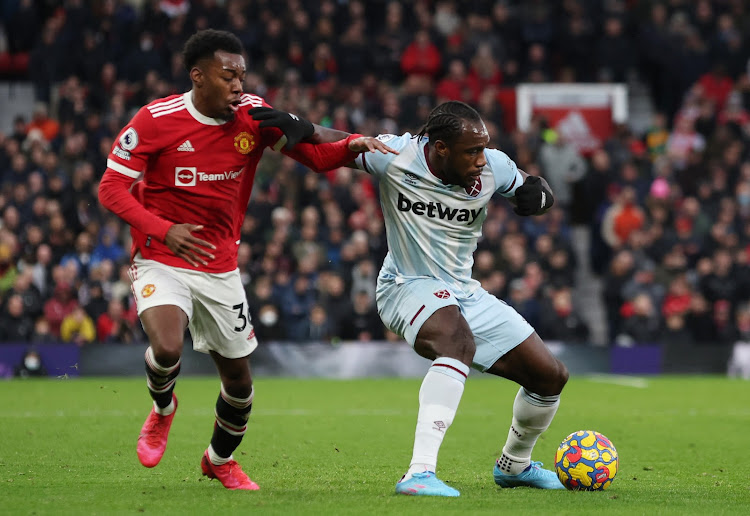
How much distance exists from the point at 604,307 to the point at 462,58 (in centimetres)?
552

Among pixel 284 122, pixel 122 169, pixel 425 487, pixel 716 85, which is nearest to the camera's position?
pixel 425 487

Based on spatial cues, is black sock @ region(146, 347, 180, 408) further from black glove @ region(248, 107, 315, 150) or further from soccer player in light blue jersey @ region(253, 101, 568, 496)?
black glove @ region(248, 107, 315, 150)

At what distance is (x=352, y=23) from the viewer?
73.7 feet

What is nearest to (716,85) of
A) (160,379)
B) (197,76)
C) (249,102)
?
(249,102)

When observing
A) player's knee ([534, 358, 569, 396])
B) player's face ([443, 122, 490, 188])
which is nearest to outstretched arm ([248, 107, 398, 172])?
player's face ([443, 122, 490, 188])

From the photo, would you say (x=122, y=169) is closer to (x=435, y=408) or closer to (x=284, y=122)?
(x=284, y=122)

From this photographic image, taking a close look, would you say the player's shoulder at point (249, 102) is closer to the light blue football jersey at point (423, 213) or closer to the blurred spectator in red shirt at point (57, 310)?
the light blue football jersey at point (423, 213)

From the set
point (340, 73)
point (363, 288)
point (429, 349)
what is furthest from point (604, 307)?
point (429, 349)

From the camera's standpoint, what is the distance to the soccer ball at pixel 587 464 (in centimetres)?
730

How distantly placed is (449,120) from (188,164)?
5.31 ft

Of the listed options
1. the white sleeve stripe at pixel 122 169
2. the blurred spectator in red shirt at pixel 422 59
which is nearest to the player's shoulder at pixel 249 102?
the white sleeve stripe at pixel 122 169

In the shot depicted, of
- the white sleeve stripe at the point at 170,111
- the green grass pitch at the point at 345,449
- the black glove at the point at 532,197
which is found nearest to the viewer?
the green grass pitch at the point at 345,449

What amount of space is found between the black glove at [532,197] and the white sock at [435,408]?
1.23 meters

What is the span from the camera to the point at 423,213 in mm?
7352
